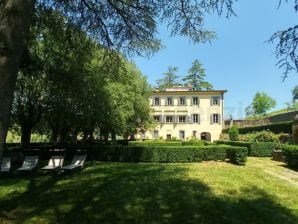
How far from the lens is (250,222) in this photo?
832 centimetres

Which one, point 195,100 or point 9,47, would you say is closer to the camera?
point 9,47

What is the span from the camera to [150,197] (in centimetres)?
1034

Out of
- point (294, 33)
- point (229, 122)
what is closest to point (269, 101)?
point (229, 122)

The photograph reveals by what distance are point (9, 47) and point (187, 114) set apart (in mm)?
52551

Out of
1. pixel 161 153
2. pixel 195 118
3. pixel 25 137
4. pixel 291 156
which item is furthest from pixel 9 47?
pixel 195 118

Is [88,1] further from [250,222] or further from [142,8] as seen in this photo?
[250,222]

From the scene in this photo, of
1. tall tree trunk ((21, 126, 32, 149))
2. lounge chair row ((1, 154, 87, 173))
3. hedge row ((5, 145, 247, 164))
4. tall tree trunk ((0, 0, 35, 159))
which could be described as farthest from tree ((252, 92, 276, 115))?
tall tree trunk ((0, 0, 35, 159))

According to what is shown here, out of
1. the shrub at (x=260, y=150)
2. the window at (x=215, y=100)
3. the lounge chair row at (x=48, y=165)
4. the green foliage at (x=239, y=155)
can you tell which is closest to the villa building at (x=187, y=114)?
the window at (x=215, y=100)

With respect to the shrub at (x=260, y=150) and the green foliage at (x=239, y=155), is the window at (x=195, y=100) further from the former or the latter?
the green foliage at (x=239, y=155)

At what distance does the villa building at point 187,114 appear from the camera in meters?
55.9

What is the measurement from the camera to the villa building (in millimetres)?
55906

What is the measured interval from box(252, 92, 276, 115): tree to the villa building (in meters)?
33.2

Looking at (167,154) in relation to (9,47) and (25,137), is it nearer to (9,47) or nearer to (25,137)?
(25,137)

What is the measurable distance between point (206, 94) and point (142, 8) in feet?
155
